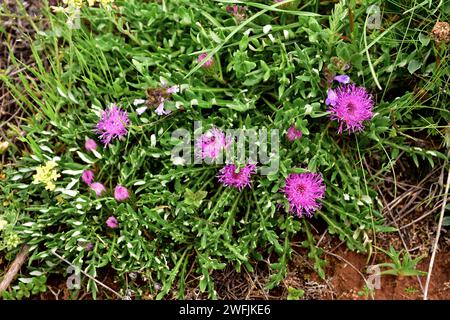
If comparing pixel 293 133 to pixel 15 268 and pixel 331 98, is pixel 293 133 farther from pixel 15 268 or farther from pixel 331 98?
pixel 15 268

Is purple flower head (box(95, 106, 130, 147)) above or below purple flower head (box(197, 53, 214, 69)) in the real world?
below

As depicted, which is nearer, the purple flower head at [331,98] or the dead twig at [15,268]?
the purple flower head at [331,98]

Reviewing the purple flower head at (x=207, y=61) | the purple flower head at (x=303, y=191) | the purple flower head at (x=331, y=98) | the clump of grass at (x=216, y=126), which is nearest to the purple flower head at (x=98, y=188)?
the clump of grass at (x=216, y=126)

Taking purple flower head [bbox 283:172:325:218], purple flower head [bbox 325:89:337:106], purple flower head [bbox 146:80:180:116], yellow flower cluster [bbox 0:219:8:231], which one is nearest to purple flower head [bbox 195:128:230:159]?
purple flower head [bbox 146:80:180:116]

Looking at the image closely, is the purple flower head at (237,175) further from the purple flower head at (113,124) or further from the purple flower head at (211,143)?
the purple flower head at (113,124)

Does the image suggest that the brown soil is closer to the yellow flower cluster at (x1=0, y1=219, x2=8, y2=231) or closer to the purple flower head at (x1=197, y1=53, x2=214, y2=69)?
the purple flower head at (x1=197, y1=53, x2=214, y2=69)

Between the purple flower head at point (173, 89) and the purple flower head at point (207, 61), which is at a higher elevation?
the purple flower head at point (207, 61)

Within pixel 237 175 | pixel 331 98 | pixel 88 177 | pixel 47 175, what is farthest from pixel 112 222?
pixel 331 98
